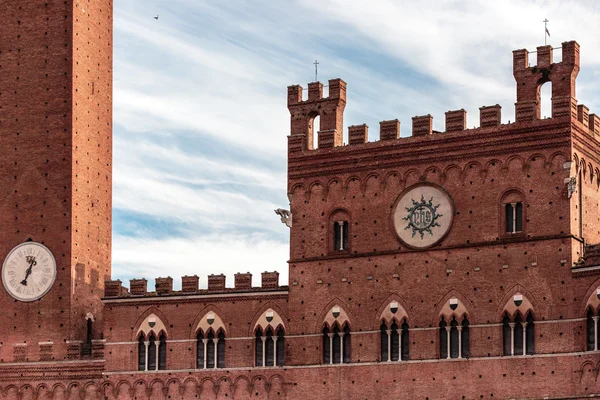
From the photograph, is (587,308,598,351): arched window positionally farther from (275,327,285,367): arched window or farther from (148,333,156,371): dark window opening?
(148,333,156,371): dark window opening

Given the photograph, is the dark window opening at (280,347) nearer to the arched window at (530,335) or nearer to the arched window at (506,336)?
the arched window at (506,336)

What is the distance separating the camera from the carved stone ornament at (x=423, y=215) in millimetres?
49781

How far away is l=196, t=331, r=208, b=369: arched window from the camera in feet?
174

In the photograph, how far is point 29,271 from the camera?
56.3 metres

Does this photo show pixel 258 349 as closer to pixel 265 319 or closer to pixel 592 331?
pixel 265 319

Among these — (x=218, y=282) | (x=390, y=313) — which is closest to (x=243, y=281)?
(x=218, y=282)

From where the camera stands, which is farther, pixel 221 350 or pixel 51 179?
pixel 51 179

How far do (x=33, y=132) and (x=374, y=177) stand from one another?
14.8 metres

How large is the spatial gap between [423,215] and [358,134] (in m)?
4.19

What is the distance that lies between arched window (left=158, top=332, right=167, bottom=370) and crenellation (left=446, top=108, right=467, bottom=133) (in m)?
13.4

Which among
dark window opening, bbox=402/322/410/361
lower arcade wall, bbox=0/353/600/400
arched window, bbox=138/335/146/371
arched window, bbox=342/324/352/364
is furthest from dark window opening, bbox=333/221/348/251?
arched window, bbox=138/335/146/371

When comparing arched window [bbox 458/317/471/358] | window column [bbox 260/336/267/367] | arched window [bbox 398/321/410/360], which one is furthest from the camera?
window column [bbox 260/336/267/367]

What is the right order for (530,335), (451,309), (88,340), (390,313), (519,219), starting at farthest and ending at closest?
(88,340) < (390,313) < (451,309) < (519,219) < (530,335)

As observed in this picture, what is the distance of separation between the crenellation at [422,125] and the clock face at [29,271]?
15592mm
